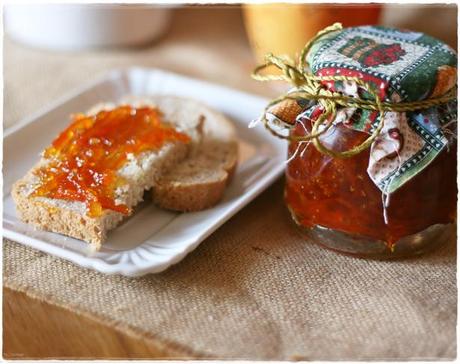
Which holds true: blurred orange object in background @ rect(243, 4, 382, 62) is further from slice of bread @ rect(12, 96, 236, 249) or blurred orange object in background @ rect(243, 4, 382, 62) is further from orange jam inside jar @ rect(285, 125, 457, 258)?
orange jam inside jar @ rect(285, 125, 457, 258)

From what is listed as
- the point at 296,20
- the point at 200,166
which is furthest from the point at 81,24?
the point at 200,166

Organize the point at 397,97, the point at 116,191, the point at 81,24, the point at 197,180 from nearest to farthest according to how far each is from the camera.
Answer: the point at 397,97 → the point at 116,191 → the point at 197,180 → the point at 81,24

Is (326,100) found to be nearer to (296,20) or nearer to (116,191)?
(116,191)

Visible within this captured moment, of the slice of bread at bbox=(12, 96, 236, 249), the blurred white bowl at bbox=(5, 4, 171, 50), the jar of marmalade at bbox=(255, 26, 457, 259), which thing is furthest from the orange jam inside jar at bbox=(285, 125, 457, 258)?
the blurred white bowl at bbox=(5, 4, 171, 50)

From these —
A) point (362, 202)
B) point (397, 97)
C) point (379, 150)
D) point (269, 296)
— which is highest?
point (397, 97)

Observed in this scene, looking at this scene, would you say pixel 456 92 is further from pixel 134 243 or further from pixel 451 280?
pixel 134 243

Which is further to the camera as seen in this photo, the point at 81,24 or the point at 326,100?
the point at 81,24
